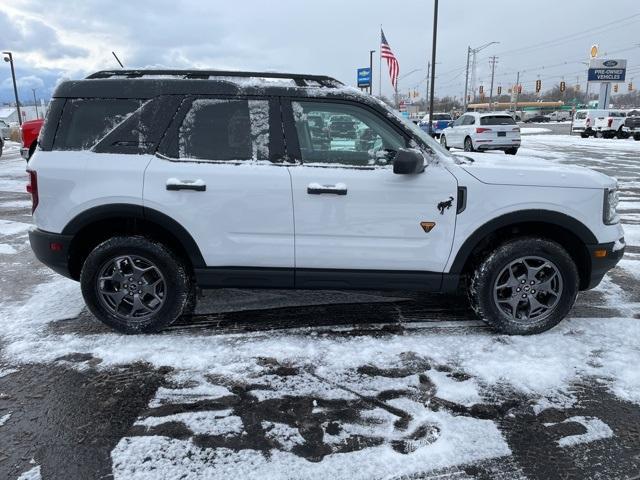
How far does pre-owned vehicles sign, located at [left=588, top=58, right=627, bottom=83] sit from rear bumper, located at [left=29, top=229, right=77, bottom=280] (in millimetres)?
45787

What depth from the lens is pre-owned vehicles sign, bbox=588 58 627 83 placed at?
134 feet

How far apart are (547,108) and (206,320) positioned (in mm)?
138067

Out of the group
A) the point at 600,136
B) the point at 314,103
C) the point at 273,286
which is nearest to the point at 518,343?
the point at 273,286

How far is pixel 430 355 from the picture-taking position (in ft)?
12.0

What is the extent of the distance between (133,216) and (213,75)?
1.22 metres

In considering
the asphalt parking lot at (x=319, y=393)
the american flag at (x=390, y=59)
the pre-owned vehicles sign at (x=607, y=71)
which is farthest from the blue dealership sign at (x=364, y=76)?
the asphalt parking lot at (x=319, y=393)

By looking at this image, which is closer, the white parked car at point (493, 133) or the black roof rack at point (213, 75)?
the black roof rack at point (213, 75)

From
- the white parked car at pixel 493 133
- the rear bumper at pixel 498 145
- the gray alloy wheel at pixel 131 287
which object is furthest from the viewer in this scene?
the rear bumper at pixel 498 145

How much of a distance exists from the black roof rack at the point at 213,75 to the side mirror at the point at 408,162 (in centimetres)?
82

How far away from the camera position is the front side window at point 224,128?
3.79 metres

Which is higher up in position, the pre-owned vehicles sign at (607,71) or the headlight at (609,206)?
the pre-owned vehicles sign at (607,71)

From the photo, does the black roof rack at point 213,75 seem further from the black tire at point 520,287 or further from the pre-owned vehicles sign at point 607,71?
the pre-owned vehicles sign at point 607,71

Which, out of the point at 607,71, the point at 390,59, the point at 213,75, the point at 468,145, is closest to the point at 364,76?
the point at 390,59

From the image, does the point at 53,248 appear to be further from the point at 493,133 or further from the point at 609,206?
the point at 493,133
